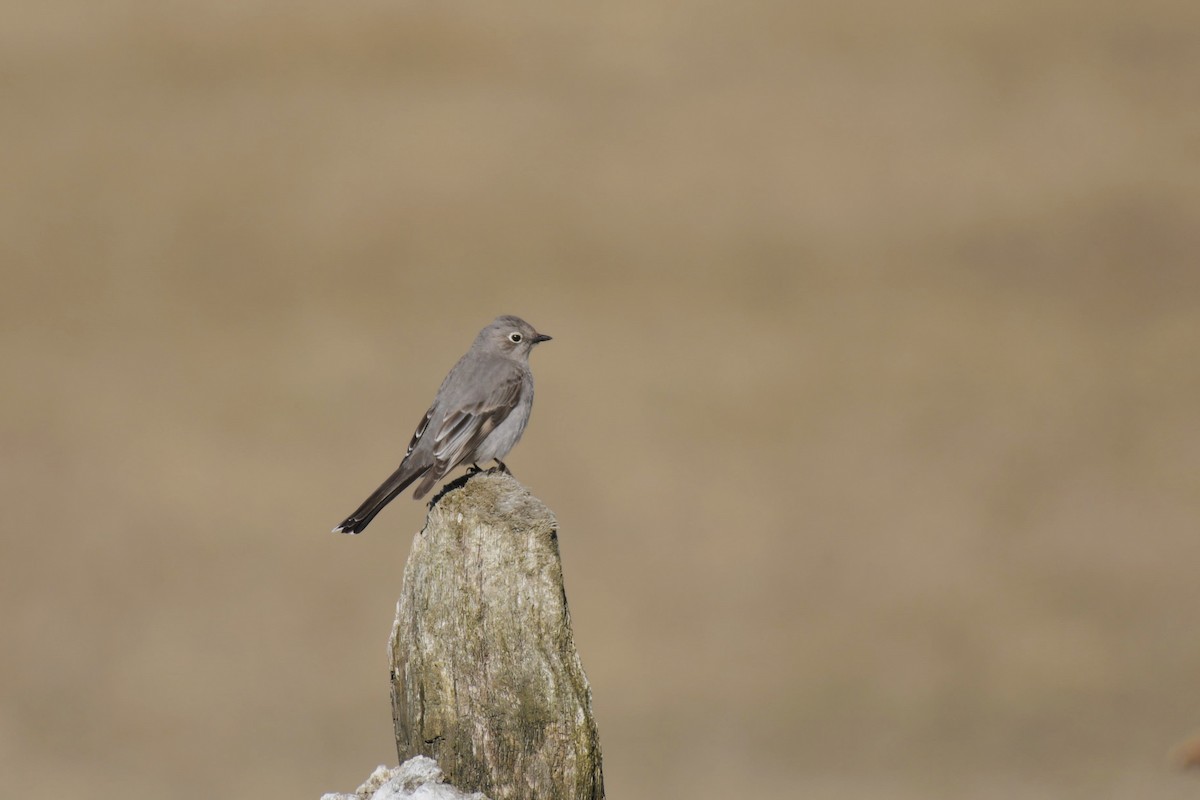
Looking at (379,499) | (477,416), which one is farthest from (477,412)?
(379,499)

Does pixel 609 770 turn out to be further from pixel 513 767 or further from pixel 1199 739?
pixel 1199 739

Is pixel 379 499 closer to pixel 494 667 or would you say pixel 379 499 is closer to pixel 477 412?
pixel 477 412

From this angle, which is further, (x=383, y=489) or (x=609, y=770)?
(x=609, y=770)

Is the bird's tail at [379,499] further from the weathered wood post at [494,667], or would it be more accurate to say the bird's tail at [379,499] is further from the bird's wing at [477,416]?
the weathered wood post at [494,667]

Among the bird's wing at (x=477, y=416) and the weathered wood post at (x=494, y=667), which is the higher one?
the bird's wing at (x=477, y=416)

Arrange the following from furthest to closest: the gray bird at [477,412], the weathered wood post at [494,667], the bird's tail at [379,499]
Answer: the gray bird at [477,412] → the bird's tail at [379,499] → the weathered wood post at [494,667]

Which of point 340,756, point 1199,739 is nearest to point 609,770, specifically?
point 340,756

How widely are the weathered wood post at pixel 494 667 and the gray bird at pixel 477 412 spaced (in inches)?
115

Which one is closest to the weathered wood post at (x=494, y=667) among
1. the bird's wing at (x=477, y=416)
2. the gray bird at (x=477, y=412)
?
the gray bird at (x=477, y=412)

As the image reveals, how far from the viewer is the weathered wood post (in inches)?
144

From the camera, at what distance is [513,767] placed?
3.66 meters

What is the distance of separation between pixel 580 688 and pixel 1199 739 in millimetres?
2328

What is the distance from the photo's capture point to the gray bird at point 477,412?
7203 millimetres

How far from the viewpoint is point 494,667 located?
146 inches
